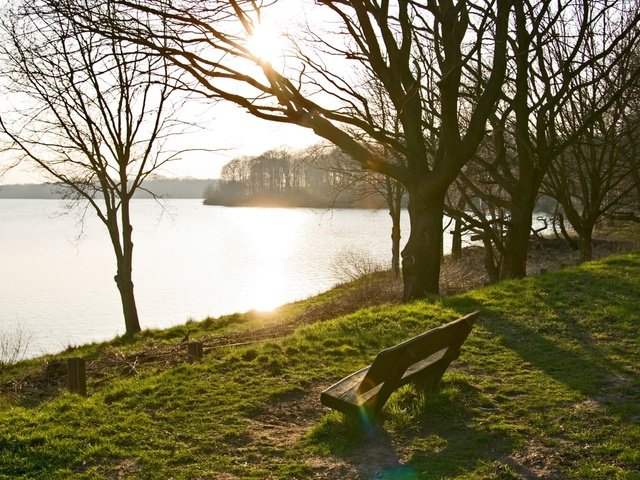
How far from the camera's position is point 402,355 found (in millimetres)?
4805

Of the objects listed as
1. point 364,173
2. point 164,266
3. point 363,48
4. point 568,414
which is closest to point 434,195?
point 363,48

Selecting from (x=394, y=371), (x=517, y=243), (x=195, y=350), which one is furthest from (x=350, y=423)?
(x=517, y=243)

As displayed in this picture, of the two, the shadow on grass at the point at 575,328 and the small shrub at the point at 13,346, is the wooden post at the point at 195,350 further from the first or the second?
the small shrub at the point at 13,346

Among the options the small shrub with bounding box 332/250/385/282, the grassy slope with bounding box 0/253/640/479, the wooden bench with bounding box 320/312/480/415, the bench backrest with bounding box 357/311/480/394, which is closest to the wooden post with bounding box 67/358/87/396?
the grassy slope with bounding box 0/253/640/479

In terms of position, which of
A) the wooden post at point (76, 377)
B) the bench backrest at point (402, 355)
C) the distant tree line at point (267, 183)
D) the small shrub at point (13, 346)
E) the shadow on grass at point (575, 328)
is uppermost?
the distant tree line at point (267, 183)

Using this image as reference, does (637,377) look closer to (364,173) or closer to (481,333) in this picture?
(481,333)

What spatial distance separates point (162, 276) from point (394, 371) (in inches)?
1064

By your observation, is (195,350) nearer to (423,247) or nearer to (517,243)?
(423,247)

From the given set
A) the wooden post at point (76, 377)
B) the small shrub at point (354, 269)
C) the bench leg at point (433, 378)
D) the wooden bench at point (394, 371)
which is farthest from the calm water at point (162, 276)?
the wooden bench at point (394, 371)

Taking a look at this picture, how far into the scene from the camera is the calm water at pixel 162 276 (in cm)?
2094

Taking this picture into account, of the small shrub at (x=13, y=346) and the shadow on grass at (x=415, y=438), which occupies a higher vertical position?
the shadow on grass at (x=415, y=438)

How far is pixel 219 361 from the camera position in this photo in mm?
7773

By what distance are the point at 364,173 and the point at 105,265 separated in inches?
706

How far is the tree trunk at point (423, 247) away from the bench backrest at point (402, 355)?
225 inches
